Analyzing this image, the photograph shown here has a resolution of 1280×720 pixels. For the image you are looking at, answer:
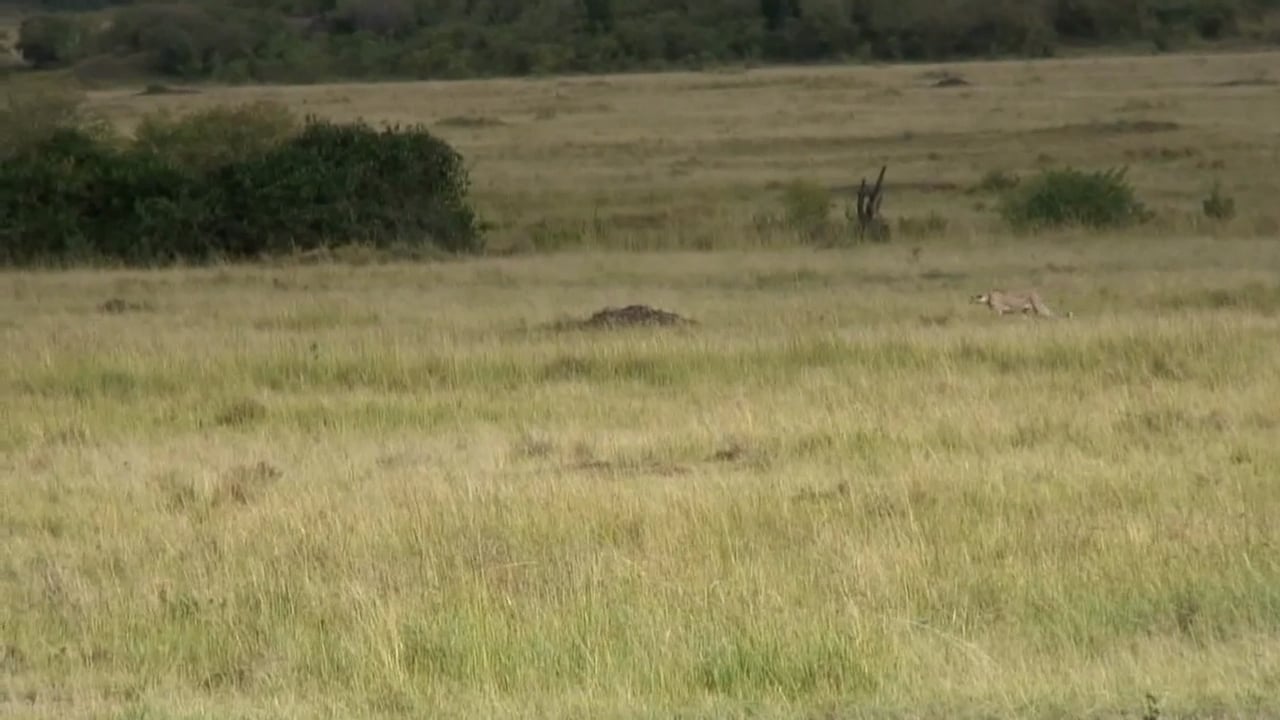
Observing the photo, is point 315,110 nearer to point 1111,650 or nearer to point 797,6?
point 797,6

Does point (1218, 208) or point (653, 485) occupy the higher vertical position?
point (653, 485)

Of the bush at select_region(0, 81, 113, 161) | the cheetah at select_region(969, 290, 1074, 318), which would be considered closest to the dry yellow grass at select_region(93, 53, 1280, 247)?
the bush at select_region(0, 81, 113, 161)

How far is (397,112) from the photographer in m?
61.6

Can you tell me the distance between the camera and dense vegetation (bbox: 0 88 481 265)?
2692 cm

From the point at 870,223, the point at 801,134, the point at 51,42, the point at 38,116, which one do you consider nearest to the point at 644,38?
the point at 51,42

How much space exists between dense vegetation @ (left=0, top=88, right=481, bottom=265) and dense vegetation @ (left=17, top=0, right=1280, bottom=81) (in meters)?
60.9

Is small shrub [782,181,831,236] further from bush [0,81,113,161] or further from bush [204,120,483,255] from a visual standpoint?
bush [0,81,113,161]

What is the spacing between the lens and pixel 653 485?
33.7 feet

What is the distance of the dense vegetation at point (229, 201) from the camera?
26.9m

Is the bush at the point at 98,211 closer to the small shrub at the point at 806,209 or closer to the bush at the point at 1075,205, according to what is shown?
the small shrub at the point at 806,209

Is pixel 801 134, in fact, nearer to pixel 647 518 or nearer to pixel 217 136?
pixel 217 136

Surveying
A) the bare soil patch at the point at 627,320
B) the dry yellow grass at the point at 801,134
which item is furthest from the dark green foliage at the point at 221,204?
the bare soil patch at the point at 627,320

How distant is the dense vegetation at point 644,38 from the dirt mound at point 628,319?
7179 cm

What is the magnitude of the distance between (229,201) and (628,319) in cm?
1097
